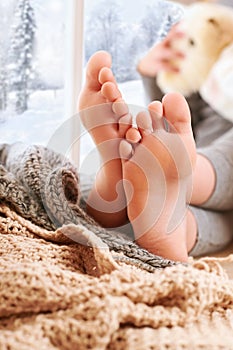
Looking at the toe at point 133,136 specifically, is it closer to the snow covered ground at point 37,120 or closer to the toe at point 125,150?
the toe at point 125,150

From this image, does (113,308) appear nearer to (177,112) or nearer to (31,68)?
(177,112)

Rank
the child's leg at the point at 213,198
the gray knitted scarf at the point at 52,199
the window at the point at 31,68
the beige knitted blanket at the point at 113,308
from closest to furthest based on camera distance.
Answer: the beige knitted blanket at the point at 113,308, the gray knitted scarf at the point at 52,199, the child's leg at the point at 213,198, the window at the point at 31,68

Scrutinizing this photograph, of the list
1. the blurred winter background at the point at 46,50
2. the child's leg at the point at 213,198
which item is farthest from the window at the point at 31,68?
the child's leg at the point at 213,198

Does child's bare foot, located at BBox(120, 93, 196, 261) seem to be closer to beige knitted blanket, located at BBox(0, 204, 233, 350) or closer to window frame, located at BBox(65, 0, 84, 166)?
beige knitted blanket, located at BBox(0, 204, 233, 350)

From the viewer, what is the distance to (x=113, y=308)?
504 millimetres

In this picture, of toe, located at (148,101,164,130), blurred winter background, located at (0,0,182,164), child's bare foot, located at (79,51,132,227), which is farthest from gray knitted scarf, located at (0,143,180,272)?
blurred winter background, located at (0,0,182,164)

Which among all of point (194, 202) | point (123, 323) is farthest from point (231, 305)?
point (194, 202)

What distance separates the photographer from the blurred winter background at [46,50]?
1260 mm

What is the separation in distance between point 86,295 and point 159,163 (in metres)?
0.31

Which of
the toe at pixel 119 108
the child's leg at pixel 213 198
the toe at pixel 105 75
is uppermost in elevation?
the toe at pixel 105 75

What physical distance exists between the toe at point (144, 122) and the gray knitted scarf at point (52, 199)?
0.12 m

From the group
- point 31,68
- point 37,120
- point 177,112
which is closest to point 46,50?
point 31,68

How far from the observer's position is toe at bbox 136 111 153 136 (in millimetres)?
790

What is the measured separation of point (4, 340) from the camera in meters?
0.49
